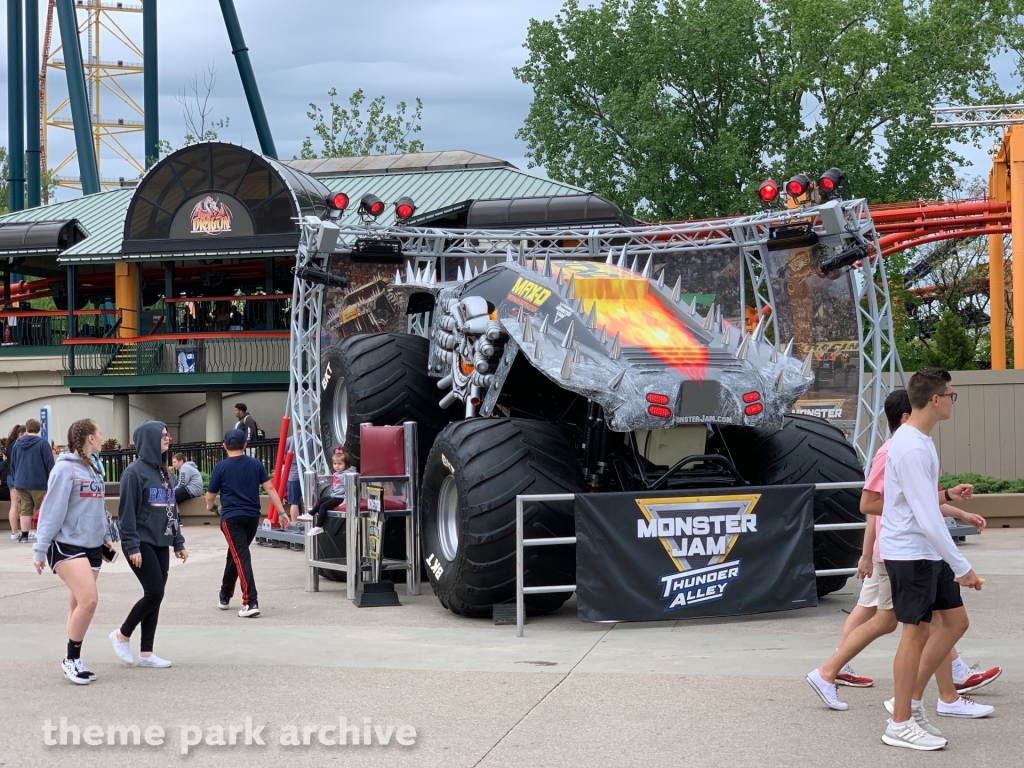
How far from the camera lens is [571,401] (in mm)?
11336

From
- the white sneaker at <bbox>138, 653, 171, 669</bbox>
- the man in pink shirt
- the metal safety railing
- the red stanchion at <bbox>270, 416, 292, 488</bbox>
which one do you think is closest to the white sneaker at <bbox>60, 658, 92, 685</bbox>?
the white sneaker at <bbox>138, 653, 171, 669</bbox>

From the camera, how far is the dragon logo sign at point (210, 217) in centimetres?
2905

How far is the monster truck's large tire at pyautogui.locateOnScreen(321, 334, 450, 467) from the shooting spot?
41.3 ft

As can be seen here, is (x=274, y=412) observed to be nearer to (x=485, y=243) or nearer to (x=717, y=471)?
(x=485, y=243)

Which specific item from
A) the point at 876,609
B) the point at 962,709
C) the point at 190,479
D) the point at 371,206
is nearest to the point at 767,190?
the point at 371,206

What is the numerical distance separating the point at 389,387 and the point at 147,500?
4498 millimetres

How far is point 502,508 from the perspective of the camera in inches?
379

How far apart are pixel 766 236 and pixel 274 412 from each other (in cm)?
1752

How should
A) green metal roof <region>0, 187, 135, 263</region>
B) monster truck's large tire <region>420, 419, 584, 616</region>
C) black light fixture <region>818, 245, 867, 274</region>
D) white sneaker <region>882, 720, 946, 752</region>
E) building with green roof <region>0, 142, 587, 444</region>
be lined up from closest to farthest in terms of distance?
1. white sneaker <region>882, 720, 946, 752</region>
2. monster truck's large tire <region>420, 419, 584, 616</region>
3. black light fixture <region>818, 245, 867, 274</region>
4. building with green roof <region>0, 142, 587, 444</region>
5. green metal roof <region>0, 187, 135, 263</region>

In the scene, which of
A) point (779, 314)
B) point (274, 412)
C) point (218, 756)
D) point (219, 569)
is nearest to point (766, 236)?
point (779, 314)

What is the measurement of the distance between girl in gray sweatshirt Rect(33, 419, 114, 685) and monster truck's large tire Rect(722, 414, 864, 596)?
5418 mm

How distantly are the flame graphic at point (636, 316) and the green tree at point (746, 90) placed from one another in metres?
26.3

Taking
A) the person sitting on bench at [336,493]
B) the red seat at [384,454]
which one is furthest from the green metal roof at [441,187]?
the red seat at [384,454]

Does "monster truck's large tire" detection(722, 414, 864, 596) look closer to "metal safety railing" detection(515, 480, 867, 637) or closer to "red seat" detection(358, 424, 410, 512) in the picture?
"metal safety railing" detection(515, 480, 867, 637)
